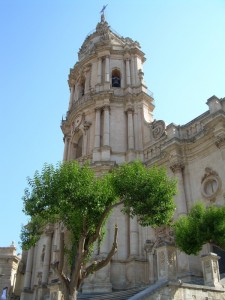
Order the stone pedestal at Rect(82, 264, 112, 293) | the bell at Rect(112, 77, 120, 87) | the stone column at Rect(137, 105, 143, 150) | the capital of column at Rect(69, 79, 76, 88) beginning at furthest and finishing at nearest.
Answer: the capital of column at Rect(69, 79, 76, 88)
the bell at Rect(112, 77, 120, 87)
the stone column at Rect(137, 105, 143, 150)
the stone pedestal at Rect(82, 264, 112, 293)

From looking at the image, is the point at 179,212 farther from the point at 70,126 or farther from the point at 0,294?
the point at 0,294

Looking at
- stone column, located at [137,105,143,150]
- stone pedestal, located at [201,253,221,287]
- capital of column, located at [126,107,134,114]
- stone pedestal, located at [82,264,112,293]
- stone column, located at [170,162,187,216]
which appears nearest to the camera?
stone pedestal, located at [201,253,221,287]

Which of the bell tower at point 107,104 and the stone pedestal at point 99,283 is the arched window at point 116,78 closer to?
the bell tower at point 107,104

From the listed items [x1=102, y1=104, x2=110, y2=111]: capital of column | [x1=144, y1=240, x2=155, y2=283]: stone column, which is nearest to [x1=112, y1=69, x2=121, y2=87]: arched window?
[x1=102, y1=104, x2=110, y2=111]: capital of column

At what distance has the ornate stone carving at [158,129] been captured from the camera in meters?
22.9

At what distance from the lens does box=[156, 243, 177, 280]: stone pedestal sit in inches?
444

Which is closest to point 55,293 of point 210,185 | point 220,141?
point 210,185

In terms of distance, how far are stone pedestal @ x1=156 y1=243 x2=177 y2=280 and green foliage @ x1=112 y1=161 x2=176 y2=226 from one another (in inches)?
47.6

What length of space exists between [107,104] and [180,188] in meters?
8.98

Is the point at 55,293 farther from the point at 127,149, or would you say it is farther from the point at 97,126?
the point at 97,126

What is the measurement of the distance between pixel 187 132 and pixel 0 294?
19.2 metres

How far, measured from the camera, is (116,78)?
28.9m

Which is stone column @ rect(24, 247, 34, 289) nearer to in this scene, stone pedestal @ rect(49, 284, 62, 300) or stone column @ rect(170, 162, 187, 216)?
stone column @ rect(170, 162, 187, 216)

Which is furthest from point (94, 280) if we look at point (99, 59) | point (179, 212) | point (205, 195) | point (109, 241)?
point (99, 59)
